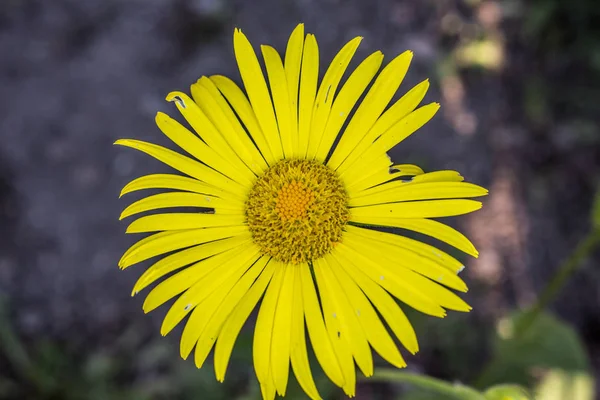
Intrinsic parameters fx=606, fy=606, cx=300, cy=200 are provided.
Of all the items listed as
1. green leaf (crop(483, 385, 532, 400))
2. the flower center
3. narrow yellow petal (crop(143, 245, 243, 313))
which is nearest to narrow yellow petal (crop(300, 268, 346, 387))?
the flower center

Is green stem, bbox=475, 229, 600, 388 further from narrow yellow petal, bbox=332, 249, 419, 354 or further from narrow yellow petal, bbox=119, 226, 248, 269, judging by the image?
narrow yellow petal, bbox=119, 226, 248, 269

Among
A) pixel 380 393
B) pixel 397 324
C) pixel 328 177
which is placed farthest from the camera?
pixel 380 393

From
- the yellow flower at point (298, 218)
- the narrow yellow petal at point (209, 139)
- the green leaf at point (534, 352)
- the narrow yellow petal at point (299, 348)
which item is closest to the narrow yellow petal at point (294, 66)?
the yellow flower at point (298, 218)

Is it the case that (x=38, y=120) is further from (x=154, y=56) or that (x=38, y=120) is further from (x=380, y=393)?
(x=380, y=393)

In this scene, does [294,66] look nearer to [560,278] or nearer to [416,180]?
[416,180]

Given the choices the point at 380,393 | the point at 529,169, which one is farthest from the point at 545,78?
the point at 380,393

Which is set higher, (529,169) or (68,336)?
(529,169)
